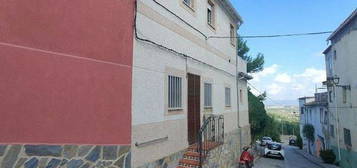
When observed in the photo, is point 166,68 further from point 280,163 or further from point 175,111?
point 280,163

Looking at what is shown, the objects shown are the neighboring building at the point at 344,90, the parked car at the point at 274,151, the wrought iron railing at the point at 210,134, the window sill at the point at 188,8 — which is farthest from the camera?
the parked car at the point at 274,151

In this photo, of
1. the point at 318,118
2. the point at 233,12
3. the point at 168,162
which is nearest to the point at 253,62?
the point at 318,118

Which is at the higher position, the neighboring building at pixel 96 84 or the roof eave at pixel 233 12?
the roof eave at pixel 233 12

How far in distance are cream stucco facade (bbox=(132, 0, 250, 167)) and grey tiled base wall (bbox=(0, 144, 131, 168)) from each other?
0.64 meters

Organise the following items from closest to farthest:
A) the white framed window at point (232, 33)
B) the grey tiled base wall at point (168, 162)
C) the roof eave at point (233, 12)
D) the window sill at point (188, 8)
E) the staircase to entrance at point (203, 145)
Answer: the grey tiled base wall at point (168, 162), the staircase to entrance at point (203, 145), the window sill at point (188, 8), the roof eave at point (233, 12), the white framed window at point (232, 33)

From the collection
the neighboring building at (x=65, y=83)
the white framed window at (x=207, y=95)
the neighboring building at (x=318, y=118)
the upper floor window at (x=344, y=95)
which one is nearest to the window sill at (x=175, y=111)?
the neighboring building at (x=65, y=83)

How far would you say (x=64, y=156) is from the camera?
14.8ft

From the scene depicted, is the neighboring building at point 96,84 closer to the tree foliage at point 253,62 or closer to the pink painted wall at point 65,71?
the pink painted wall at point 65,71

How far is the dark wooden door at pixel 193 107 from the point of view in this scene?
29.8 ft

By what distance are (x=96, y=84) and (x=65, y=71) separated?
2.10 ft

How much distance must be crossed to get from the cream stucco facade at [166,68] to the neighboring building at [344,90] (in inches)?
424

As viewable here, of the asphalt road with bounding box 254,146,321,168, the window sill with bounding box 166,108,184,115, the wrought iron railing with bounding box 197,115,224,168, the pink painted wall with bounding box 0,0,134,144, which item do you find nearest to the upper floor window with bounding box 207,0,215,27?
the wrought iron railing with bounding box 197,115,224,168

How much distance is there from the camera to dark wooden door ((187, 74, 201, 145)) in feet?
29.8

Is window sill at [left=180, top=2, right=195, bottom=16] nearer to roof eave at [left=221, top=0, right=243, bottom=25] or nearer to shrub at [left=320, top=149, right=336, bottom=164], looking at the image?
roof eave at [left=221, top=0, right=243, bottom=25]
